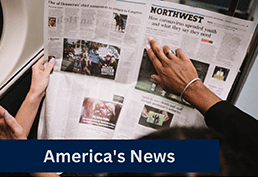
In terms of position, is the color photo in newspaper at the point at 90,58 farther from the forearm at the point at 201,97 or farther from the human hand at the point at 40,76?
the forearm at the point at 201,97

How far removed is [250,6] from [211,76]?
0.24 m

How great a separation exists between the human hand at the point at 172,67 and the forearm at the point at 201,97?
0.08 feet

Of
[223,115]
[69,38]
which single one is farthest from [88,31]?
[223,115]

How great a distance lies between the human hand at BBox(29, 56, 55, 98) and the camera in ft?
1.98

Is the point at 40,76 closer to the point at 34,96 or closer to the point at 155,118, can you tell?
the point at 34,96

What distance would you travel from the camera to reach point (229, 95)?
560 mm

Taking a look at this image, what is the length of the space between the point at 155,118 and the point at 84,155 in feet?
0.87

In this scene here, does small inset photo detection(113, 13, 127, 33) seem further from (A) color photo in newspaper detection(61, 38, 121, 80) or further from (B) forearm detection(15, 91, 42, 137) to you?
(B) forearm detection(15, 91, 42, 137)

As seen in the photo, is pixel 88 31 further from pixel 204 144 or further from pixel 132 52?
pixel 204 144

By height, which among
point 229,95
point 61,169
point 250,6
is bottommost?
point 61,169

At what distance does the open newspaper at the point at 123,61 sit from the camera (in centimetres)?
51

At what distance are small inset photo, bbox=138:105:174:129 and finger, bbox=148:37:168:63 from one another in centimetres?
18

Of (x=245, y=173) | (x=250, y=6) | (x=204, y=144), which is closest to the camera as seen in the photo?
(x=245, y=173)

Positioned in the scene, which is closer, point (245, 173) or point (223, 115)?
point (245, 173)
